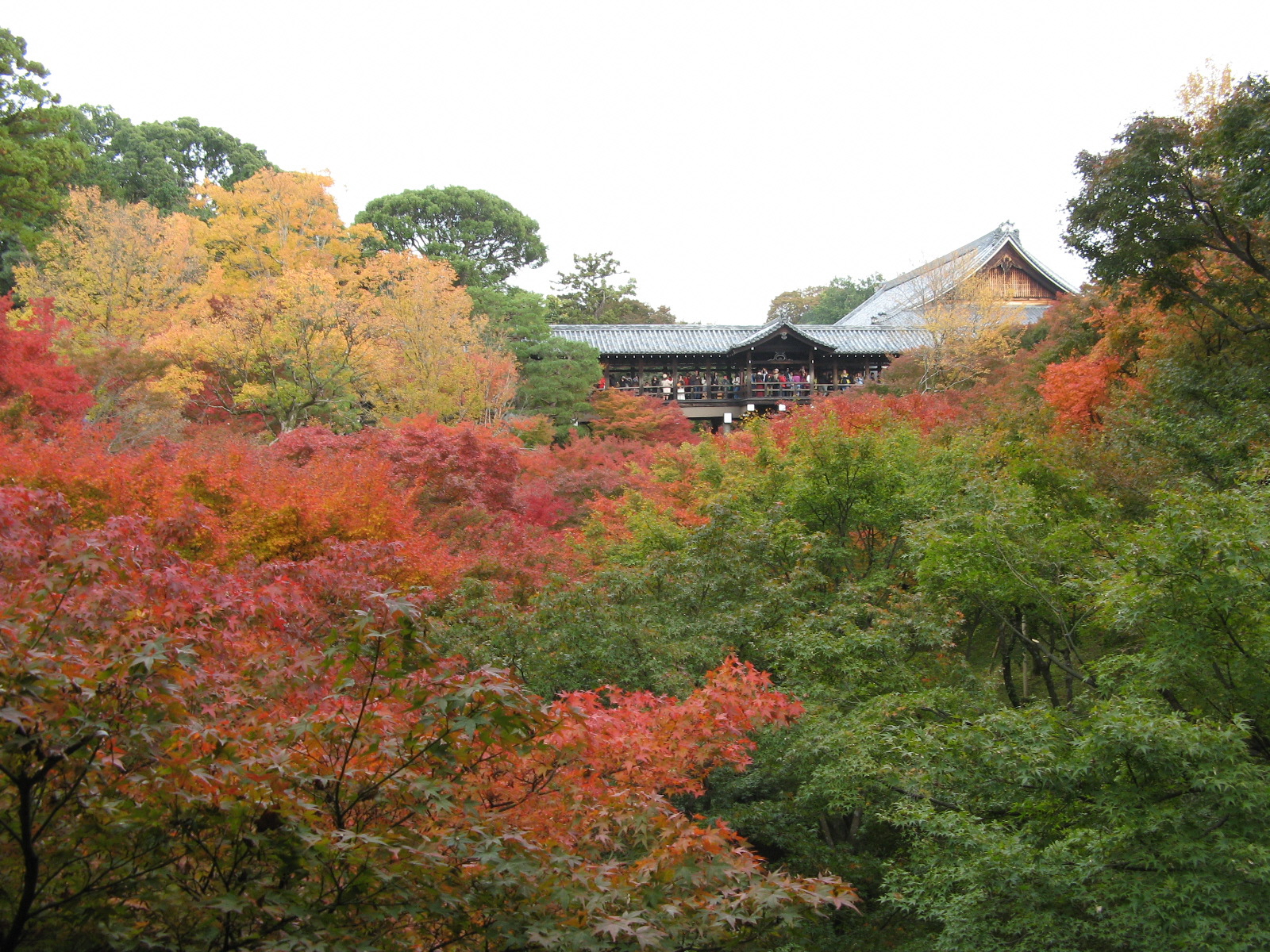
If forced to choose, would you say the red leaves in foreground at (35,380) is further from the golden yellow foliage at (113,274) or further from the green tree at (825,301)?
the green tree at (825,301)

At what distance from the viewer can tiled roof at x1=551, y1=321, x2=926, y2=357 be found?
1441 inches

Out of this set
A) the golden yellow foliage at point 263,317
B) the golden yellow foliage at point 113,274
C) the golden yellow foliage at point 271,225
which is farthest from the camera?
the golden yellow foliage at point 271,225

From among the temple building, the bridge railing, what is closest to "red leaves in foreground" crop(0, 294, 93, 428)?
the temple building

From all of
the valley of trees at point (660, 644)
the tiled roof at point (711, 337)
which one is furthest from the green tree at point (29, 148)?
the tiled roof at point (711, 337)

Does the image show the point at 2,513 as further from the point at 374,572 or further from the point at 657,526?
the point at 657,526

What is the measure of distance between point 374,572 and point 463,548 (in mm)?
3431

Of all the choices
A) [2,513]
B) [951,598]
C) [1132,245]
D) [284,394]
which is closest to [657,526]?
[951,598]

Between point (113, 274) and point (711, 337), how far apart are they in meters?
22.8

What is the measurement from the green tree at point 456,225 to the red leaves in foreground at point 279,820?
115 ft

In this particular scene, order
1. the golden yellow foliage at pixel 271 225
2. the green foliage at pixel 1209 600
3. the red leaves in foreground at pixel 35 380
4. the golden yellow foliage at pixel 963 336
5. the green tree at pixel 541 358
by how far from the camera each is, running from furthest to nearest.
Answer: the green tree at pixel 541 358, the golden yellow foliage at pixel 963 336, the golden yellow foliage at pixel 271 225, the red leaves in foreground at pixel 35 380, the green foliage at pixel 1209 600

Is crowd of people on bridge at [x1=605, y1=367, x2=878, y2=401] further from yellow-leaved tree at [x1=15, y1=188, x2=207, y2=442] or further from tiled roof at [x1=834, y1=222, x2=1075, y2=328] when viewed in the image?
yellow-leaved tree at [x1=15, y1=188, x2=207, y2=442]

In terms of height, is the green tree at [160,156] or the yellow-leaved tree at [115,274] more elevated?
the green tree at [160,156]

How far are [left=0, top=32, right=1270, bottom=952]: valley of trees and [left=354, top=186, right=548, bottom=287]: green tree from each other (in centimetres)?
1825

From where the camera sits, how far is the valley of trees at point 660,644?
3.38 meters
